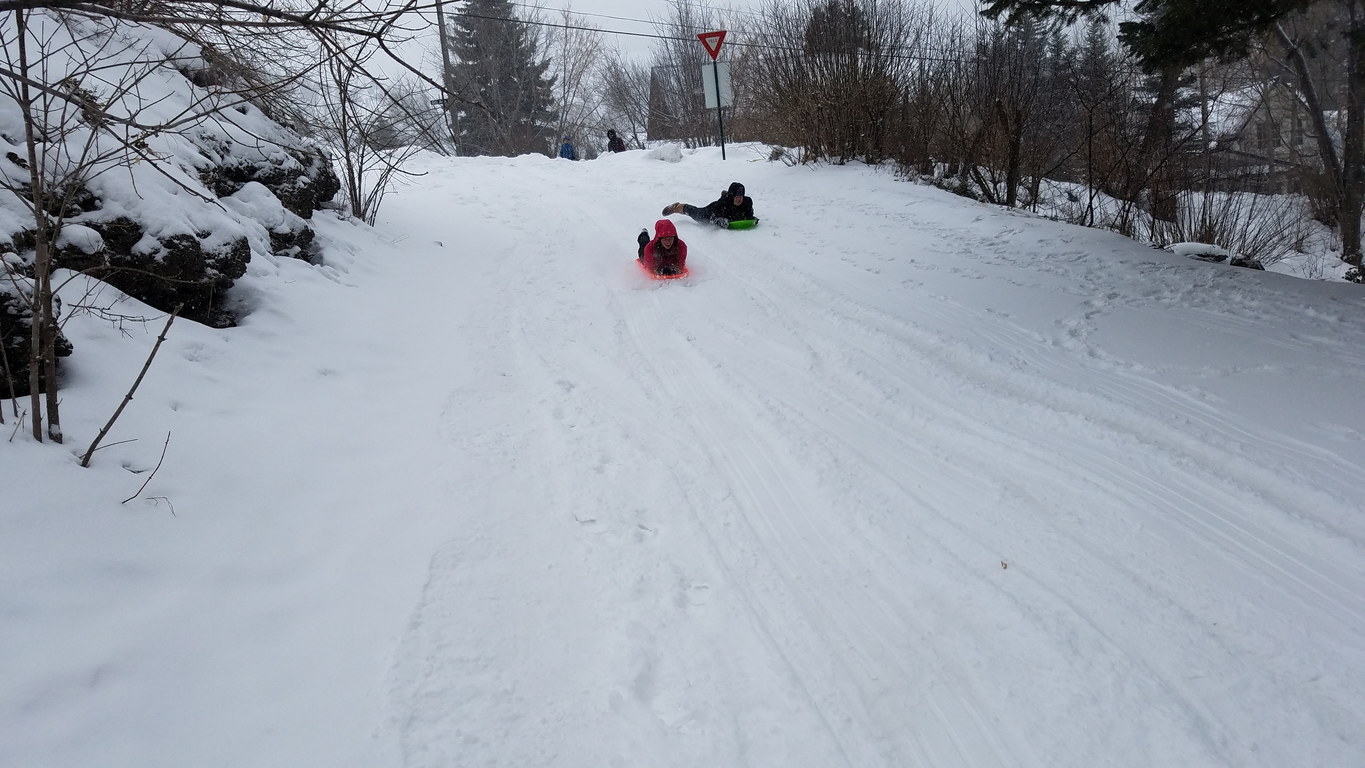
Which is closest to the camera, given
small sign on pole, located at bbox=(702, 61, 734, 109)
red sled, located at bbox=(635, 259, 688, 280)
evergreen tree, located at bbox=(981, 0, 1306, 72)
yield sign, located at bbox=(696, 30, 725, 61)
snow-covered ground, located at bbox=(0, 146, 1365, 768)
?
snow-covered ground, located at bbox=(0, 146, 1365, 768)

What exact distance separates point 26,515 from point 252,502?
0.77 meters

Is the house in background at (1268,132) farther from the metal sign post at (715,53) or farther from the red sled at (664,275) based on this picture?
the metal sign post at (715,53)

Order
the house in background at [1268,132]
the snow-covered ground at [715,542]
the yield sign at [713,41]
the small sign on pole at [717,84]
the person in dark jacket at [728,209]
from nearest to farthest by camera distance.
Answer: the snow-covered ground at [715,542] → the person in dark jacket at [728,209] → the house in background at [1268,132] → the yield sign at [713,41] → the small sign on pole at [717,84]

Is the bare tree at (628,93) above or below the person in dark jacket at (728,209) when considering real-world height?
above

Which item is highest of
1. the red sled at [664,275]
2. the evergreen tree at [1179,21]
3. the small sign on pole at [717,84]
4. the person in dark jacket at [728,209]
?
the small sign on pole at [717,84]

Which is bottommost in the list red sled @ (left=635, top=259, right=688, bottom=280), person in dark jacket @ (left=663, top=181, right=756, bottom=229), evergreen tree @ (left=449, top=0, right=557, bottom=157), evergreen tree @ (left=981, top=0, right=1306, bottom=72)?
red sled @ (left=635, top=259, right=688, bottom=280)

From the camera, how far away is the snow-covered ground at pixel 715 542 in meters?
2.22

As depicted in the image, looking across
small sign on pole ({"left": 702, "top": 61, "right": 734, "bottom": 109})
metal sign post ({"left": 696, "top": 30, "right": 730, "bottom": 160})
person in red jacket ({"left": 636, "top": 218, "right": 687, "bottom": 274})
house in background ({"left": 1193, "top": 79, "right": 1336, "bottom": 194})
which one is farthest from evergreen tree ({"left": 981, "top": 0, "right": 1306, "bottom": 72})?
small sign on pole ({"left": 702, "top": 61, "right": 734, "bottom": 109})

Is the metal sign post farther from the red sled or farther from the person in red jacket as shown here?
the red sled

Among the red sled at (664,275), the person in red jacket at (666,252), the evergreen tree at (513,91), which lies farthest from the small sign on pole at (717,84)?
the evergreen tree at (513,91)

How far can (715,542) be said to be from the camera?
10.3 feet

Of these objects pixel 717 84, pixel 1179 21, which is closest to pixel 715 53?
pixel 717 84

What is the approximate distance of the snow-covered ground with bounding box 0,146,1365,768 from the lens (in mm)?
2223

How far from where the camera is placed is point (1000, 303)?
5.54m
